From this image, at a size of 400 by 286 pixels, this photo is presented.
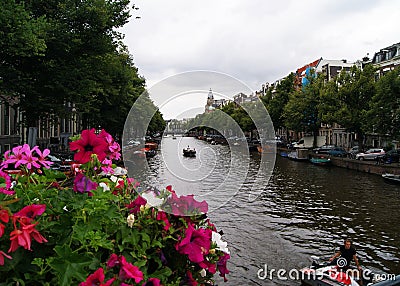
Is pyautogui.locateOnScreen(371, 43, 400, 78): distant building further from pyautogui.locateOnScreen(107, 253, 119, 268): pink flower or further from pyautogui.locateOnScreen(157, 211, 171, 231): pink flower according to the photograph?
pyautogui.locateOnScreen(107, 253, 119, 268): pink flower

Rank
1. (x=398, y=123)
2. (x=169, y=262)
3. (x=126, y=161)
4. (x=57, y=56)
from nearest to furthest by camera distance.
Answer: (x=169, y=262), (x=126, y=161), (x=57, y=56), (x=398, y=123)

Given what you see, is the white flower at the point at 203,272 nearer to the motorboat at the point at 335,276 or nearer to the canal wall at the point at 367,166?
the motorboat at the point at 335,276

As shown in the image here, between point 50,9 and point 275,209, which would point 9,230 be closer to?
point 275,209

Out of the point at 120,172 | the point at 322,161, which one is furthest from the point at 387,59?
the point at 120,172

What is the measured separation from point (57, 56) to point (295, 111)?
45.4m

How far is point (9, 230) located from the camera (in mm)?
2404

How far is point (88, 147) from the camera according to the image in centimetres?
313

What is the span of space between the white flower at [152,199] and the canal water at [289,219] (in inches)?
58.7

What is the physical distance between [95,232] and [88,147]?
0.83m

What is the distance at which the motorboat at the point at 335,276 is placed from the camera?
10.8 metres

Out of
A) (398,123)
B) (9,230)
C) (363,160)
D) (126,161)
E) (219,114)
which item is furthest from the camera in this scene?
(363,160)

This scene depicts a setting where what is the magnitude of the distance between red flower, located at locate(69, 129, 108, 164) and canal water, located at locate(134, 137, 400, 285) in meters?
1.71

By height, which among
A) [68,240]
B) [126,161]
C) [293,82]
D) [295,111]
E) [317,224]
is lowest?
[317,224]

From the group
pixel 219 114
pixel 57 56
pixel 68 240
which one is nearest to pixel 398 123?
pixel 57 56
